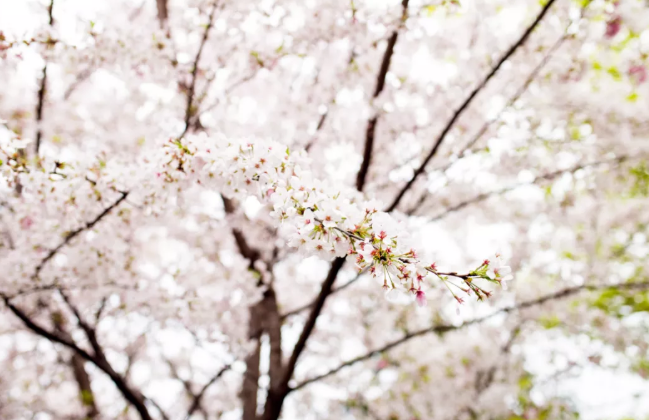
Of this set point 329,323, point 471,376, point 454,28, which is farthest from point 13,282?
point 471,376

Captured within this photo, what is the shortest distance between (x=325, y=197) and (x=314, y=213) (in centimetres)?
9

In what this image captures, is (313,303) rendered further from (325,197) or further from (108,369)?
(325,197)

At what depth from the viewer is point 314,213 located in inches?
74.8

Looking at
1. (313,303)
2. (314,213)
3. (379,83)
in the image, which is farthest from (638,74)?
(314,213)

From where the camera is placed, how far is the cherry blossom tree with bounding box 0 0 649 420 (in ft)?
8.80

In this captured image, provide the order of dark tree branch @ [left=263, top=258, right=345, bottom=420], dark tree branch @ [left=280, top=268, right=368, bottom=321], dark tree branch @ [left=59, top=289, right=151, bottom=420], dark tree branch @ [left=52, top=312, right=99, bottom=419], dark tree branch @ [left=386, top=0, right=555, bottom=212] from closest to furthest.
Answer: dark tree branch @ [left=386, top=0, right=555, bottom=212] < dark tree branch @ [left=263, top=258, right=345, bottom=420] < dark tree branch @ [left=59, top=289, right=151, bottom=420] < dark tree branch @ [left=280, top=268, right=368, bottom=321] < dark tree branch @ [left=52, top=312, right=99, bottom=419]

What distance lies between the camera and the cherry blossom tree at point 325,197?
2682 mm

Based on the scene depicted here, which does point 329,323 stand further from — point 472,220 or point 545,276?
point 545,276

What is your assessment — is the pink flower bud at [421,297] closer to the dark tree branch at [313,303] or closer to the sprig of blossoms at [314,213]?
the sprig of blossoms at [314,213]

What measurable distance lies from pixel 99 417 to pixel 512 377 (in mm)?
7848

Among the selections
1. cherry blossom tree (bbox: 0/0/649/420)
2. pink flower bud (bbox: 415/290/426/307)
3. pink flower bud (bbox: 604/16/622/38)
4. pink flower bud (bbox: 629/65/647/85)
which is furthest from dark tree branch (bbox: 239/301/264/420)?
pink flower bud (bbox: 629/65/647/85)

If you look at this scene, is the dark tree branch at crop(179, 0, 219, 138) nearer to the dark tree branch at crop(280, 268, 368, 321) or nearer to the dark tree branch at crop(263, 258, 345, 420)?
the dark tree branch at crop(263, 258, 345, 420)

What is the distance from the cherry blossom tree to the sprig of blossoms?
12 millimetres

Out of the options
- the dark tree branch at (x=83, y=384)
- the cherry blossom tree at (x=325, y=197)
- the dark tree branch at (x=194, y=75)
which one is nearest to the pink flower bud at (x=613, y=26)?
the cherry blossom tree at (x=325, y=197)
